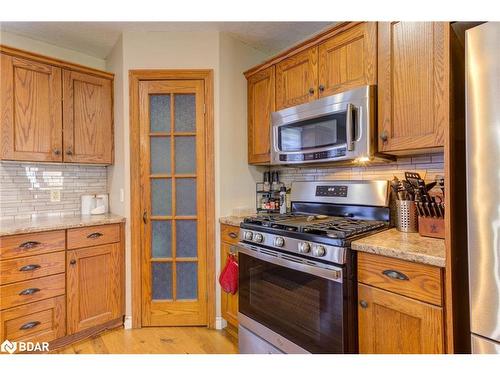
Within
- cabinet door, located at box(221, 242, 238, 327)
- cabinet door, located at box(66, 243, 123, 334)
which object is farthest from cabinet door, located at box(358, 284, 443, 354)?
cabinet door, located at box(66, 243, 123, 334)

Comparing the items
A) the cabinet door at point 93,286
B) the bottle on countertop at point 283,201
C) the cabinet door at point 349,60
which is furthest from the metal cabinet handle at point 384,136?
the cabinet door at point 93,286

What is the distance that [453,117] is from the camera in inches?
40.6

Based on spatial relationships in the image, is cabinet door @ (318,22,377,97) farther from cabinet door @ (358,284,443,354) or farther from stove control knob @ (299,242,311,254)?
cabinet door @ (358,284,443,354)

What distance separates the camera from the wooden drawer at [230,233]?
2098mm

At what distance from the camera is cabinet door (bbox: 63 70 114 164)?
2277 mm

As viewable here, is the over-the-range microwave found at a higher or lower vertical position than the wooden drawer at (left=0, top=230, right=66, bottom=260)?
higher

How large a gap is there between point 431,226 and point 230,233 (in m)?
1.31

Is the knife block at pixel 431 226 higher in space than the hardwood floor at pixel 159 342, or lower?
higher

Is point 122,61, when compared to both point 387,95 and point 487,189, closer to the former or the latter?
point 387,95

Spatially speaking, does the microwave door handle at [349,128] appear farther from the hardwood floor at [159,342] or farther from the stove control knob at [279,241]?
the hardwood floor at [159,342]

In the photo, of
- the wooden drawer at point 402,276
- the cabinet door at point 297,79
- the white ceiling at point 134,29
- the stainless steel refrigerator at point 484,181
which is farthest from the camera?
the white ceiling at point 134,29

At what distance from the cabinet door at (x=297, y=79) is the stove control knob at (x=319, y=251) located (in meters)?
1.05

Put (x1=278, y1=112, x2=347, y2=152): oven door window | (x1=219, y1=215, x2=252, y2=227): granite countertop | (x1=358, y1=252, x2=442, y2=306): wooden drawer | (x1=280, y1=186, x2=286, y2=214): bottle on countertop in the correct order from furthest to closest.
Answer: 1. (x1=280, y1=186, x2=286, y2=214): bottle on countertop
2. (x1=219, y1=215, x2=252, y2=227): granite countertop
3. (x1=278, y1=112, x2=347, y2=152): oven door window
4. (x1=358, y1=252, x2=442, y2=306): wooden drawer

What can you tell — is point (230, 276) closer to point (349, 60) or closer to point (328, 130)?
point (328, 130)
